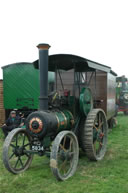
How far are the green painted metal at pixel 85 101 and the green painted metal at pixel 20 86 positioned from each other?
459 cm

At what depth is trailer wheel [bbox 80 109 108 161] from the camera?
4.57m

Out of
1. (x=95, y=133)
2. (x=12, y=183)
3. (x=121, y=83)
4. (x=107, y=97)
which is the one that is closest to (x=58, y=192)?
(x=12, y=183)

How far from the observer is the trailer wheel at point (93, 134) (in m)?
4.57

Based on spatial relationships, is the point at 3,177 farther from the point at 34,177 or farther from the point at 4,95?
the point at 4,95

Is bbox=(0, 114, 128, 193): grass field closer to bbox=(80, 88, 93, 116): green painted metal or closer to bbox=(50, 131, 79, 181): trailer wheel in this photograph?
bbox=(50, 131, 79, 181): trailer wheel

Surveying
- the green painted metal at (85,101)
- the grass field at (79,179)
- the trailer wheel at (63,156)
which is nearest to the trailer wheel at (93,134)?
the green painted metal at (85,101)

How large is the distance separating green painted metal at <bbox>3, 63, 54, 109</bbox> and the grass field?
4.75 m

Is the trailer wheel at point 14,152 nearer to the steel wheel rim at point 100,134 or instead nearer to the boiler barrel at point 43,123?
the boiler barrel at point 43,123

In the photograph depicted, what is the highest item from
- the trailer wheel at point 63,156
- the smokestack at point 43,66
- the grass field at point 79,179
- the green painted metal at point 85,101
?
the smokestack at point 43,66

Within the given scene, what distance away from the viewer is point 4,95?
9711 millimetres

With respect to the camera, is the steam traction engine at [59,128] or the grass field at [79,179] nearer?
the grass field at [79,179]

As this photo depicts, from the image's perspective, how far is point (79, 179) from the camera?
3805 mm

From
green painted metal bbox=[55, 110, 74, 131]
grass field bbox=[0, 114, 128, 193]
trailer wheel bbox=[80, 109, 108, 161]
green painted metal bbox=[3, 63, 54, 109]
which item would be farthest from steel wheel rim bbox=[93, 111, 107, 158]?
green painted metal bbox=[3, 63, 54, 109]

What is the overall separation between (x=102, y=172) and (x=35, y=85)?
5969mm
